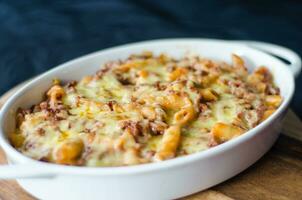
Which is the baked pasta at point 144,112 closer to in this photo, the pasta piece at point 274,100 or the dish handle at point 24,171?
the pasta piece at point 274,100

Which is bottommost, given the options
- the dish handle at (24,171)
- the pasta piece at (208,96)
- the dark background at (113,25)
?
the dark background at (113,25)

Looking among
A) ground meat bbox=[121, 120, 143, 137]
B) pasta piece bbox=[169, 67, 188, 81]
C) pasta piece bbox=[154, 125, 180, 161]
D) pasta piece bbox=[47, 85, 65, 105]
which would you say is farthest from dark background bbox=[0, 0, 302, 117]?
pasta piece bbox=[154, 125, 180, 161]

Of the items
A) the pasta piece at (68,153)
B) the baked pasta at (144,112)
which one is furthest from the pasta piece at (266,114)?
the pasta piece at (68,153)

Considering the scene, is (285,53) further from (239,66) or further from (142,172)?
(142,172)

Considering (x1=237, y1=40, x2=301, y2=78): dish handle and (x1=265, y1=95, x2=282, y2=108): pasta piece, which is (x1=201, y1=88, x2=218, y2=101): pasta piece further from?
(x1=237, y1=40, x2=301, y2=78): dish handle

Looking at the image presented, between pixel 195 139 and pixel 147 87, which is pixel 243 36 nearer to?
pixel 147 87

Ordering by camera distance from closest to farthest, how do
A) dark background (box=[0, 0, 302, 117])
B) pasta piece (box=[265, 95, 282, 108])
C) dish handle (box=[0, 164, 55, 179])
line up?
dish handle (box=[0, 164, 55, 179]) → pasta piece (box=[265, 95, 282, 108]) → dark background (box=[0, 0, 302, 117])
